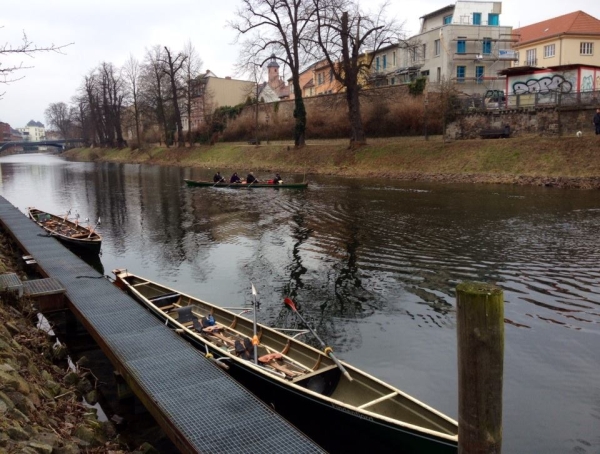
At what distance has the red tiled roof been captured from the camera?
2114 inches

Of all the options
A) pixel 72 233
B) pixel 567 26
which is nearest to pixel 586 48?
pixel 567 26

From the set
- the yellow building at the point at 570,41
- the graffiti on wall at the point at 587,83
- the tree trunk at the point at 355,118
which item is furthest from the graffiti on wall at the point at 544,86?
the yellow building at the point at 570,41

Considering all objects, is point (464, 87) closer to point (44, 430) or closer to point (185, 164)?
point (185, 164)

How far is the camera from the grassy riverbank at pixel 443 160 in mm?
30484

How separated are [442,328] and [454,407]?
9.70ft

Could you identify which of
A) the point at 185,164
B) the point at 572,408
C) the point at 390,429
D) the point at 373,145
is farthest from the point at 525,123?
the point at 185,164

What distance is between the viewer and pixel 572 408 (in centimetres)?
791

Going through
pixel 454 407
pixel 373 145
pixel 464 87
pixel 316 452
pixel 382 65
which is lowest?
pixel 454 407

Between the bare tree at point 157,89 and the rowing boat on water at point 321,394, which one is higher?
the bare tree at point 157,89

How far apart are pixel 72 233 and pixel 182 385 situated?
45.2ft

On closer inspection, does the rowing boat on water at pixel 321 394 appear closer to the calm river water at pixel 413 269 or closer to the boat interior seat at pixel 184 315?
the boat interior seat at pixel 184 315

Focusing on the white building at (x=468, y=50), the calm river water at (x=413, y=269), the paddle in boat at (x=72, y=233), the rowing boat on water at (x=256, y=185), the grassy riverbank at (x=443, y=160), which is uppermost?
the white building at (x=468, y=50)

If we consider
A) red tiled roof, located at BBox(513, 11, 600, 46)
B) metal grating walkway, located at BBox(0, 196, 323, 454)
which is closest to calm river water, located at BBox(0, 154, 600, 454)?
metal grating walkway, located at BBox(0, 196, 323, 454)

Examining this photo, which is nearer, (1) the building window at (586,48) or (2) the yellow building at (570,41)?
(2) the yellow building at (570,41)
